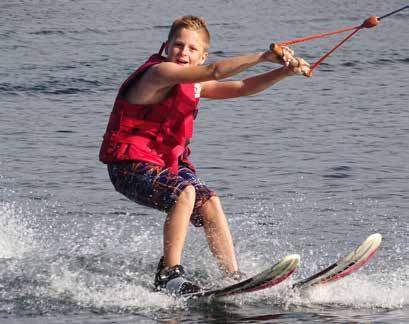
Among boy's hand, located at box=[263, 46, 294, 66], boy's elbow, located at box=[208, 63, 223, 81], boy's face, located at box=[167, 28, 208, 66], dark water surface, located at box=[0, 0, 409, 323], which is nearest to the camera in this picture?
boy's hand, located at box=[263, 46, 294, 66]

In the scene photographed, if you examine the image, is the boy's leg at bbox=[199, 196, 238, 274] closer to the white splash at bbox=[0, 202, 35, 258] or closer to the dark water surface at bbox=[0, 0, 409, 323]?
the dark water surface at bbox=[0, 0, 409, 323]

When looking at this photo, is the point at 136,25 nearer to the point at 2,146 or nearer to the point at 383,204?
the point at 2,146

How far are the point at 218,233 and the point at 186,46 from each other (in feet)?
3.63

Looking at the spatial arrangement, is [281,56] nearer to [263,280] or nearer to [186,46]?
[186,46]

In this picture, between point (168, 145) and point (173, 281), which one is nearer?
point (173, 281)

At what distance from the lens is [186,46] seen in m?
7.06

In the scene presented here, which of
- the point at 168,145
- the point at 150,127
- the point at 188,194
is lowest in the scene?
the point at 188,194

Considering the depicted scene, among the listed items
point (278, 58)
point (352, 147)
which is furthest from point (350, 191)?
point (278, 58)

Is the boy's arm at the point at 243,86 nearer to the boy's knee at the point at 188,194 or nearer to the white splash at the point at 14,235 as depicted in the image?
the boy's knee at the point at 188,194

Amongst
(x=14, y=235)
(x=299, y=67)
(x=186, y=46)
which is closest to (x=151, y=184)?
(x=186, y=46)

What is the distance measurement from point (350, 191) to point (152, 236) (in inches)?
77.0

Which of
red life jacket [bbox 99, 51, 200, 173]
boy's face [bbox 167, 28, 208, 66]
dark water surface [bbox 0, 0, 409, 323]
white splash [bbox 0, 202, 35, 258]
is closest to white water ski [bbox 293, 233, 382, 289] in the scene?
dark water surface [bbox 0, 0, 409, 323]

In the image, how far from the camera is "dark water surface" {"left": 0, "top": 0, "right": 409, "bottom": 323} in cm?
715

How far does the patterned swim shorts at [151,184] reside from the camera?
7.11m
